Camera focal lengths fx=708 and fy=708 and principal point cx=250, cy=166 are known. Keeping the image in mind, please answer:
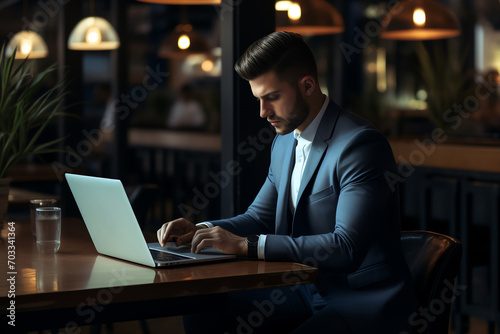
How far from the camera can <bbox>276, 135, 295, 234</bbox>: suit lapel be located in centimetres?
229

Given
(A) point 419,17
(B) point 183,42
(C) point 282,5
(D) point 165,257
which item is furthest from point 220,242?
(B) point 183,42

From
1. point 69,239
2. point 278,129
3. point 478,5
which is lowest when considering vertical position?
point 69,239

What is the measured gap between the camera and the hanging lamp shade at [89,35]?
5.97m

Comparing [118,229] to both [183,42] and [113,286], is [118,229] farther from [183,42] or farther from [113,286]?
[183,42]

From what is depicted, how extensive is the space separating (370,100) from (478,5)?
4590 mm

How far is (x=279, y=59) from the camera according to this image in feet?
7.16

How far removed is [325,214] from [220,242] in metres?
0.35

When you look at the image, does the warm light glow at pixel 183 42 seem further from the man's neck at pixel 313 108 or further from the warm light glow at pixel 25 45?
the man's neck at pixel 313 108

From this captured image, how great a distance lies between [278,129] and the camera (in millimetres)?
2227

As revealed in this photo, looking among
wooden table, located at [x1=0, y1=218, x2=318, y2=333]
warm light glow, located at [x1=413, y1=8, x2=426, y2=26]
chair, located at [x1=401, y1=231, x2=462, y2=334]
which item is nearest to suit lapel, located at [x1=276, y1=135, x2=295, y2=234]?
wooden table, located at [x1=0, y1=218, x2=318, y2=333]

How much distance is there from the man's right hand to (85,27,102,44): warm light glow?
13.6ft

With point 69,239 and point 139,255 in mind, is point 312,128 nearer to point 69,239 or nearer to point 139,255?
point 139,255

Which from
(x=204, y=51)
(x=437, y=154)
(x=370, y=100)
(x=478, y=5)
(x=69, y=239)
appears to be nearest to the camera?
(x=69, y=239)

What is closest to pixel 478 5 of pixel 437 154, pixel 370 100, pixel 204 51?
pixel 370 100
